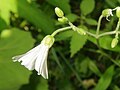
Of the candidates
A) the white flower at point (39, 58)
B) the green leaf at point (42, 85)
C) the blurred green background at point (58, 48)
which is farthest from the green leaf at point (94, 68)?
the white flower at point (39, 58)

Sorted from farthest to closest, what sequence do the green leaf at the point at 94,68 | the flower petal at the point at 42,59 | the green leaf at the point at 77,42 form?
the green leaf at the point at 94,68 < the green leaf at the point at 77,42 < the flower petal at the point at 42,59

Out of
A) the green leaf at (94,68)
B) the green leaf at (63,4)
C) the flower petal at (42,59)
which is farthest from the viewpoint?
the green leaf at (94,68)

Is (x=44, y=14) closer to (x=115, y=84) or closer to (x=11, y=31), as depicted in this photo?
(x=11, y=31)

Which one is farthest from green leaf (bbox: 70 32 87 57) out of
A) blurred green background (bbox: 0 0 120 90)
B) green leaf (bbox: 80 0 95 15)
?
green leaf (bbox: 80 0 95 15)

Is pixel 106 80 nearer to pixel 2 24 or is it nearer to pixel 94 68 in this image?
pixel 94 68

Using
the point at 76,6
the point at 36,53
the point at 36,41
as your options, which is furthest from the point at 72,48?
the point at 76,6

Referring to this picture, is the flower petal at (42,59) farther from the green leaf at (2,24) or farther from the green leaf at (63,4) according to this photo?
the green leaf at (2,24)

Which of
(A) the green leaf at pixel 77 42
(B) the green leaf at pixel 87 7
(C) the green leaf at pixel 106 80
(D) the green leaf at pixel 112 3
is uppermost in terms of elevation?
(B) the green leaf at pixel 87 7
